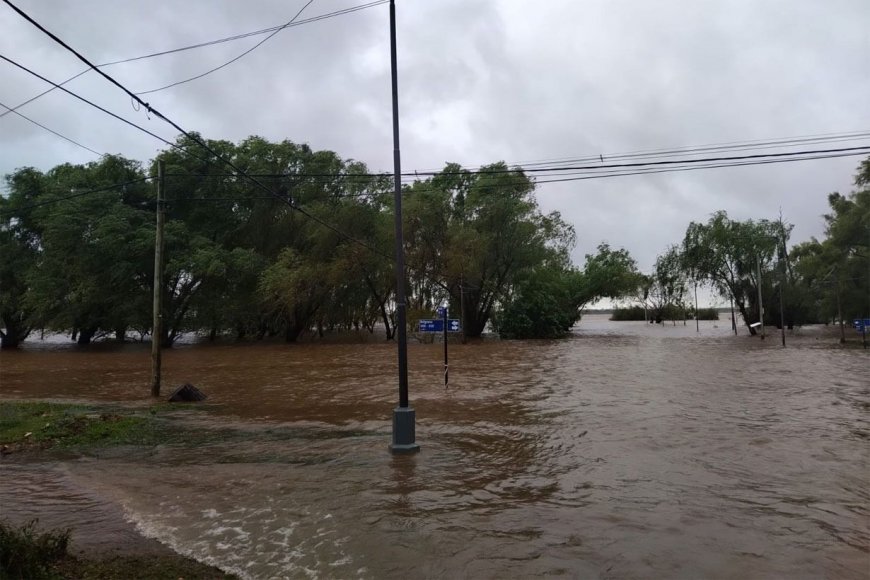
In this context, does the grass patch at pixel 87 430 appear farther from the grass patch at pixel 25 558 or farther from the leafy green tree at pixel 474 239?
the leafy green tree at pixel 474 239

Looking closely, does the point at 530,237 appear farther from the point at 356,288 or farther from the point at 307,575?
the point at 307,575

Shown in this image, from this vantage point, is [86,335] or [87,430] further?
[86,335]

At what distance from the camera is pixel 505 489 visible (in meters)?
8.24

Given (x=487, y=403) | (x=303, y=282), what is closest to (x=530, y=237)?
(x=303, y=282)

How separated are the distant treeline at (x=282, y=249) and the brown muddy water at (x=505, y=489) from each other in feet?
90.4

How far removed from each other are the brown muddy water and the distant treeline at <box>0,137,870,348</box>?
2757 centimetres

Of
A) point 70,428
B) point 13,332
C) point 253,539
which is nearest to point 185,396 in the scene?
point 70,428

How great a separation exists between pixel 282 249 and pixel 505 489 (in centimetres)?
4213

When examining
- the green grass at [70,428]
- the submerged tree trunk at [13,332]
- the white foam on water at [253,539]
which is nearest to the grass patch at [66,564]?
the white foam on water at [253,539]

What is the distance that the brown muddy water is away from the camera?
232 inches

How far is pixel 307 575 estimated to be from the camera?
554 centimetres

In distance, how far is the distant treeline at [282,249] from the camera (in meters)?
42.1

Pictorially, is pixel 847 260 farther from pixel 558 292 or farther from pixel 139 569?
pixel 139 569

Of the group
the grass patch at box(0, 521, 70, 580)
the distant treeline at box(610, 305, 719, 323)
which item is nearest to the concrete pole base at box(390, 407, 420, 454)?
the grass patch at box(0, 521, 70, 580)
